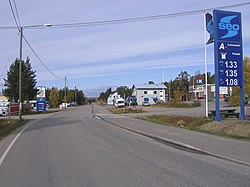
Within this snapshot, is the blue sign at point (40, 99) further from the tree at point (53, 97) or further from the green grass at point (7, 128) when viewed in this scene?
the green grass at point (7, 128)

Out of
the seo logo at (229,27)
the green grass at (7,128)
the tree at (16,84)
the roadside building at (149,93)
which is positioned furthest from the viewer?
the roadside building at (149,93)

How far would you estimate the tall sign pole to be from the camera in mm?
19781

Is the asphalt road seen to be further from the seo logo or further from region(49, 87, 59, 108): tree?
region(49, 87, 59, 108): tree

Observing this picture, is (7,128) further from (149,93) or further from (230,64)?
(149,93)

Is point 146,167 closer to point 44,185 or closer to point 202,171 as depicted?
point 202,171

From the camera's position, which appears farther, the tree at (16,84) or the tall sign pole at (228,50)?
the tree at (16,84)

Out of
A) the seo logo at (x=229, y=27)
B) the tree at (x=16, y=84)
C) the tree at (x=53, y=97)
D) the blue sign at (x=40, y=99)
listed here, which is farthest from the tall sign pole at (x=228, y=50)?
the tree at (x=53, y=97)

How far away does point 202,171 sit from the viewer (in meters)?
8.31

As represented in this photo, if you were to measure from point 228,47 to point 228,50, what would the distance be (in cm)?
17

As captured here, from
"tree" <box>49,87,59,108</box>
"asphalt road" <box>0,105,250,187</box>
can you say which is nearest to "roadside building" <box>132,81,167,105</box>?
"tree" <box>49,87,59,108</box>

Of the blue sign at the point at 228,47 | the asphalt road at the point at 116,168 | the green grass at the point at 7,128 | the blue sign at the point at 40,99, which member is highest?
the blue sign at the point at 228,47

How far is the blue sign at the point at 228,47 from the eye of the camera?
19.8m

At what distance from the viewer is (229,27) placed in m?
20.2

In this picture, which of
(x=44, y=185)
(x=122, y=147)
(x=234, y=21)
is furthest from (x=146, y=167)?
(x=234, y=21)
